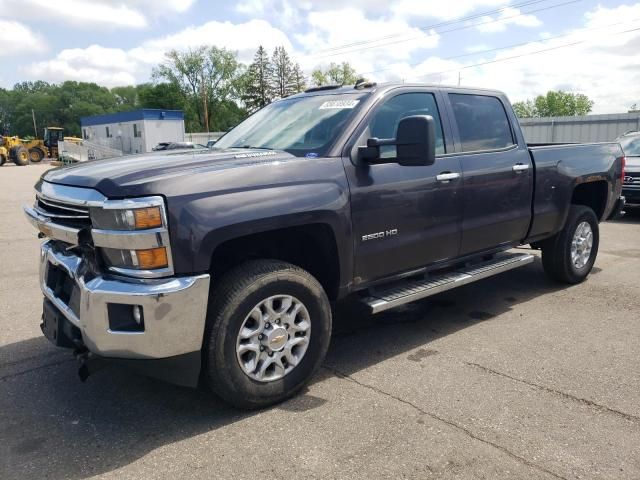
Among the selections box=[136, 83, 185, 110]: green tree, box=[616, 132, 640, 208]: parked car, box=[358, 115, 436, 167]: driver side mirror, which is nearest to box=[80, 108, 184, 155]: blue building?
box=[616, 132, 640, 208]: parked car

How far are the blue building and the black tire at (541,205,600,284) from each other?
32.5 metres

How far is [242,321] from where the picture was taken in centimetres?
308

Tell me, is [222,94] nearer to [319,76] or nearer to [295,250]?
[319,76]

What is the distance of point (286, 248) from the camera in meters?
3.66

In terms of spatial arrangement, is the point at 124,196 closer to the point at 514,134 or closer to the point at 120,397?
the point at 120,397

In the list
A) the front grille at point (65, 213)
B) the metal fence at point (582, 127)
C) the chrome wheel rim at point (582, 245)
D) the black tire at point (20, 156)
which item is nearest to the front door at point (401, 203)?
the front grille at point (65, 213)

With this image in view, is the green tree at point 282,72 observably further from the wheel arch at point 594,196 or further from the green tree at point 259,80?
the wheel arch at point 594,196

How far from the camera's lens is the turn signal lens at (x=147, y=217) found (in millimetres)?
2736

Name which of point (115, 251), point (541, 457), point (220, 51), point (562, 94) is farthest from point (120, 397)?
point (562, 94)

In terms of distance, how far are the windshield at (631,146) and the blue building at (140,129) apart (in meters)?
29.1

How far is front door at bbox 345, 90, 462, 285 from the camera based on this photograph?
3660mm

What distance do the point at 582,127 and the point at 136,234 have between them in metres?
21.2

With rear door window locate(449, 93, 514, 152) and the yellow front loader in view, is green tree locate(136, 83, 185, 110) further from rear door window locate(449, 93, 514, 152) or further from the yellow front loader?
rear door window locate(449, 93, 514, 152)

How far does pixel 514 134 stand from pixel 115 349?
402cm
